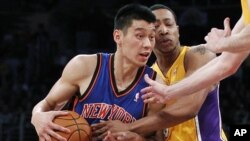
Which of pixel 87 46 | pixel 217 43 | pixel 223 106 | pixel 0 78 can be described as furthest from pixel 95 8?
pixel 217 43

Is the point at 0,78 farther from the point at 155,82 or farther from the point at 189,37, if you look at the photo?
the point at 155,82

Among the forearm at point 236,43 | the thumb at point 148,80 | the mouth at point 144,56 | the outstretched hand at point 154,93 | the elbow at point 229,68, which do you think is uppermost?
the forearm at point 236,43

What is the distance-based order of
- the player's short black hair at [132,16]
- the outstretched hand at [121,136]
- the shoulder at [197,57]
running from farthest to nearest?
the shoulder at [197,57], the player's short black hair at [132,16], the outstretched hand at [121,136]

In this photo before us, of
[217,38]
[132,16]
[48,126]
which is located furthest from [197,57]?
[48,126]

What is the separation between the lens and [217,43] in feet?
10.1

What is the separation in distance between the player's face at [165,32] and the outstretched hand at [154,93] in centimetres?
67

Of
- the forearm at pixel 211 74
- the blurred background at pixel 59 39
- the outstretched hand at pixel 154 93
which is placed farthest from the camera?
the blurred background at pixel 59 39

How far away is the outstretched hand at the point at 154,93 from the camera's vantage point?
352 centimetres

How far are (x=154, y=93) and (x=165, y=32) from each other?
781mm

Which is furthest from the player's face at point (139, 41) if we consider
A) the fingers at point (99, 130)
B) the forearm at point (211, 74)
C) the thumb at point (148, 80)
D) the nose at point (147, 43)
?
the fingers at point (99, 130)

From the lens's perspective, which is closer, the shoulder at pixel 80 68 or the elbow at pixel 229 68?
the elbow at pixel 229 68

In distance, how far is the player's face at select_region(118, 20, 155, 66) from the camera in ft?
12.4

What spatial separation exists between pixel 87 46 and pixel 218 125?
8.64m

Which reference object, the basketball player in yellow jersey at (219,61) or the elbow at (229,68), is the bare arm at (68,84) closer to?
the basketball player in yellow jersey at (219,61)
